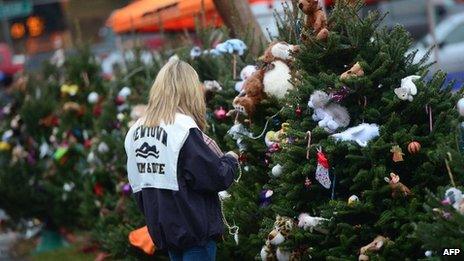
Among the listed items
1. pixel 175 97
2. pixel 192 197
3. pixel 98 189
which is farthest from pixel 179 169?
pixel 98 189

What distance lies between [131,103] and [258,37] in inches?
76.7

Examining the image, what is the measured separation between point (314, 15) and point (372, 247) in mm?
1449

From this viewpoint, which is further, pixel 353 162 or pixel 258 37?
pixel 258 37

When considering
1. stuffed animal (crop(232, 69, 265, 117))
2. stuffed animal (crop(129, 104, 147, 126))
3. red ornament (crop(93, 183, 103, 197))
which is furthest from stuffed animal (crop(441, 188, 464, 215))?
red ornament (crop(93, 183, 103, 197))

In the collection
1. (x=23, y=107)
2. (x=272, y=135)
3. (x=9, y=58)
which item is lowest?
(x=9, y=58)

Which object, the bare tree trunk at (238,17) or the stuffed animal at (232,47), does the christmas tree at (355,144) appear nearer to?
the stuffed animal at (232,47)

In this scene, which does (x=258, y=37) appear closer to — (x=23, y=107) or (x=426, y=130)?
(x=426, y=130)

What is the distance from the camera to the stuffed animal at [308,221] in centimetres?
516

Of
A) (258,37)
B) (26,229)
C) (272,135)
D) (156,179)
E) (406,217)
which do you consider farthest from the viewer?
(26,229)

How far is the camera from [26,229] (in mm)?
11383

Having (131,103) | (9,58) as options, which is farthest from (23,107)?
(9,58)

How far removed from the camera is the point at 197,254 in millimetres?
5227

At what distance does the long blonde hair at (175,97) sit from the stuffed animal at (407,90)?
3.48 feet

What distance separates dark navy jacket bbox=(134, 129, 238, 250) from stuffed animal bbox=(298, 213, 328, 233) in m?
0.45
